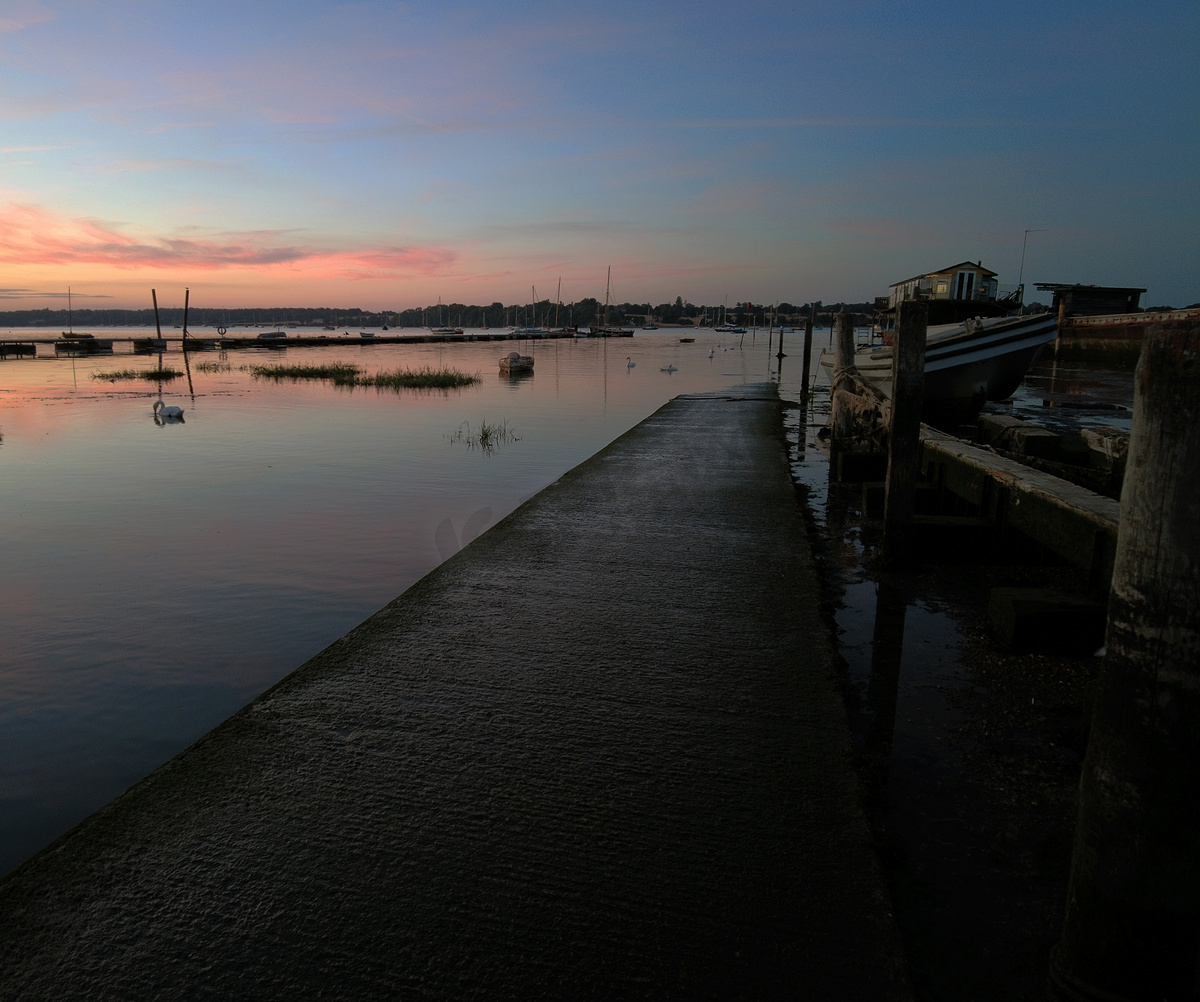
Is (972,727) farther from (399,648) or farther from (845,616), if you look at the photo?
(399,648)

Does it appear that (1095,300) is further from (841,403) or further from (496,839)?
(496,839)

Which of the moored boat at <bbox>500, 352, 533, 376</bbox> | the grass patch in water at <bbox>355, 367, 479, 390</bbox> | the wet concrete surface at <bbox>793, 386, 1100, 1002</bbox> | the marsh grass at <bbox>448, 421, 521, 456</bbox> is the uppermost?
the moored boat at <bbox>500, 352, 533, 376</bbox>

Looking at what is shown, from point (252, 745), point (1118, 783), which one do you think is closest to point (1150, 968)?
point (1118, 783)

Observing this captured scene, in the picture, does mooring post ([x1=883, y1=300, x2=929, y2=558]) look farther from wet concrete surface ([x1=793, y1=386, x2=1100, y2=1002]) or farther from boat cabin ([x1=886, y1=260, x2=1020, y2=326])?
boat cabin ([x1=886, y1=260, x2=1020, y2=326])

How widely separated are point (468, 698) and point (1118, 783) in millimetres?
3297

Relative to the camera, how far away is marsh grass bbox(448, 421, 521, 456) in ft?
61.7

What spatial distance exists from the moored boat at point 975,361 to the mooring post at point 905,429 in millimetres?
11453

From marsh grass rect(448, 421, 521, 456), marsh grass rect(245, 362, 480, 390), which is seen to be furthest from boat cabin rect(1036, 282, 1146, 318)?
marsh grass rect(448, 421, 521, 456)

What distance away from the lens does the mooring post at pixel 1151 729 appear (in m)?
2.25

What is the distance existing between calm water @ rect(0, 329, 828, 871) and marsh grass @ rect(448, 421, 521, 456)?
0.96 feet

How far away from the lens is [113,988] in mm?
2561

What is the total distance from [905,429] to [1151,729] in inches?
239

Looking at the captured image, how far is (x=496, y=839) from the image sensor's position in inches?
131

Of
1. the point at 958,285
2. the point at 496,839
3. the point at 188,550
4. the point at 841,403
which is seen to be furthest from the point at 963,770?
the point at 958,285
